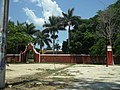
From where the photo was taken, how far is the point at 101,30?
4575 centimetres

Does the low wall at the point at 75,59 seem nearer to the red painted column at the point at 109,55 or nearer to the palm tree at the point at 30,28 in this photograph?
the red painted column at the point at 109,55

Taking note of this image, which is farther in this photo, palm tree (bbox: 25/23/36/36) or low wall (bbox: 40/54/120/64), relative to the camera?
palm tree (bbox: 25/23/36/36)

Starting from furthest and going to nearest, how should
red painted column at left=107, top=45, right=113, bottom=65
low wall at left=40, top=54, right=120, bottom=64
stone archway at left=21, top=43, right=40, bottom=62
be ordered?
stone archway at left=21, top=43, right=40, bottom=62
low wall at left=40, top=54, right=120, bottom=64
red painted column at left=107, top=45, right=113, bottom=65

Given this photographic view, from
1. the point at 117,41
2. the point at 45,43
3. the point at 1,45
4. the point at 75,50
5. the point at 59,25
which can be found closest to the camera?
the point at 1,45

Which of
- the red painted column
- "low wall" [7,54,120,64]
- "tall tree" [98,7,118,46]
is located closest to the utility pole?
the red painted column

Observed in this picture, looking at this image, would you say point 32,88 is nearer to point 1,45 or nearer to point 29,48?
point 1,45

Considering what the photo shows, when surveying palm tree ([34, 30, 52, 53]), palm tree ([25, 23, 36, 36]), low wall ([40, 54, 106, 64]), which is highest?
palm tree ([25, 23, 36, 36])

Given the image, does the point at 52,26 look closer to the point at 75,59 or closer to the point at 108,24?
the point at 75,59

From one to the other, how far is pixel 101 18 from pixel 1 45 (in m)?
36.3

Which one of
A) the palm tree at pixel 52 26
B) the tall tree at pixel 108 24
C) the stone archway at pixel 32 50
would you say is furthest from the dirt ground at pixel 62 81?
the palm tree at pixel 52 26

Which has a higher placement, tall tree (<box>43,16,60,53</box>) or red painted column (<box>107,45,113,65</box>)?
tall tree (<box>43,16,60,53</box>)

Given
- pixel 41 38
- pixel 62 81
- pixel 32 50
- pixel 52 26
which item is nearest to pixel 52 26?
pixel 52 26

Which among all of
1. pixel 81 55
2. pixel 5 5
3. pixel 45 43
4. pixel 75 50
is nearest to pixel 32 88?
pixel 5 5

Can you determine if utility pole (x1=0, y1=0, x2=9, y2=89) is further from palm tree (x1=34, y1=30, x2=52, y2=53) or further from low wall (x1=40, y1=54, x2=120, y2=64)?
palm tree (x1=34, y1=30, x2=52, y2=53)
